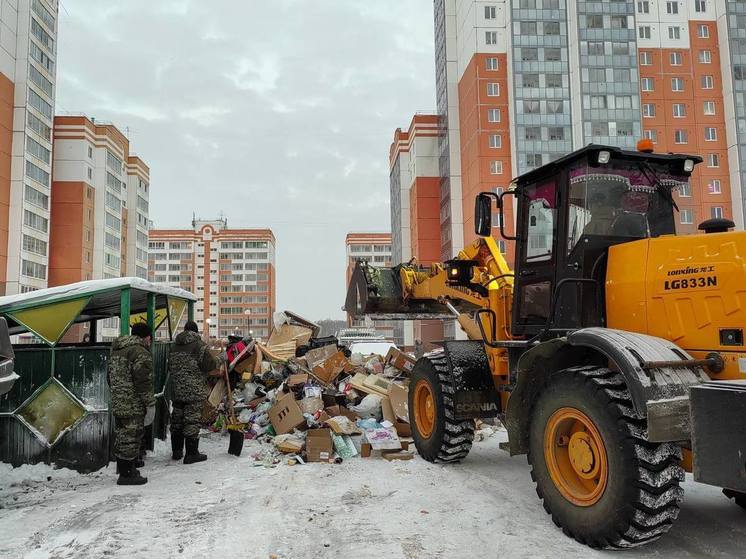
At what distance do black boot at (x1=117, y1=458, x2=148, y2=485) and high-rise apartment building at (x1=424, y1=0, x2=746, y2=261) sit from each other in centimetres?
4315

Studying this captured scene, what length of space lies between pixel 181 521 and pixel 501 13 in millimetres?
51182

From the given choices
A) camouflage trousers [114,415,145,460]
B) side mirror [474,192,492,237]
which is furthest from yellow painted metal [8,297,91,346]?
side mirror [474,192,492,237]

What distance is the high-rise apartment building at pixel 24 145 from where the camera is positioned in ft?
153

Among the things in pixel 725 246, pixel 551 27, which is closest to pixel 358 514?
pixel 725 246

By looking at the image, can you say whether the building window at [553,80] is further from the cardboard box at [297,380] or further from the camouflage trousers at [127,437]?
the camouflage trousers at [127,437]

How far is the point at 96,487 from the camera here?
5.84m

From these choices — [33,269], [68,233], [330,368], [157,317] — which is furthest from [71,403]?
[68,233]

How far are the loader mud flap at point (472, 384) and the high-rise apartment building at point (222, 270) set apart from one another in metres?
109

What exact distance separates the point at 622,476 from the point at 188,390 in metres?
5.34

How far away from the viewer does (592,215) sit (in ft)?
16.0

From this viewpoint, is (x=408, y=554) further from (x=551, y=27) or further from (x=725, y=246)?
(x=551, y=27)

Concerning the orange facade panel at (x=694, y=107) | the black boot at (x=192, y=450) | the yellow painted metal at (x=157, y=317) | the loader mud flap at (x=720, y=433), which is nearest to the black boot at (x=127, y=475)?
the black boot at (x=192, y=450)

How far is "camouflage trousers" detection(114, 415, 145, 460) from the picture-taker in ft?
19.5

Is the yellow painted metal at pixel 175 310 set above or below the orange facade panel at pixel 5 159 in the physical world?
below
